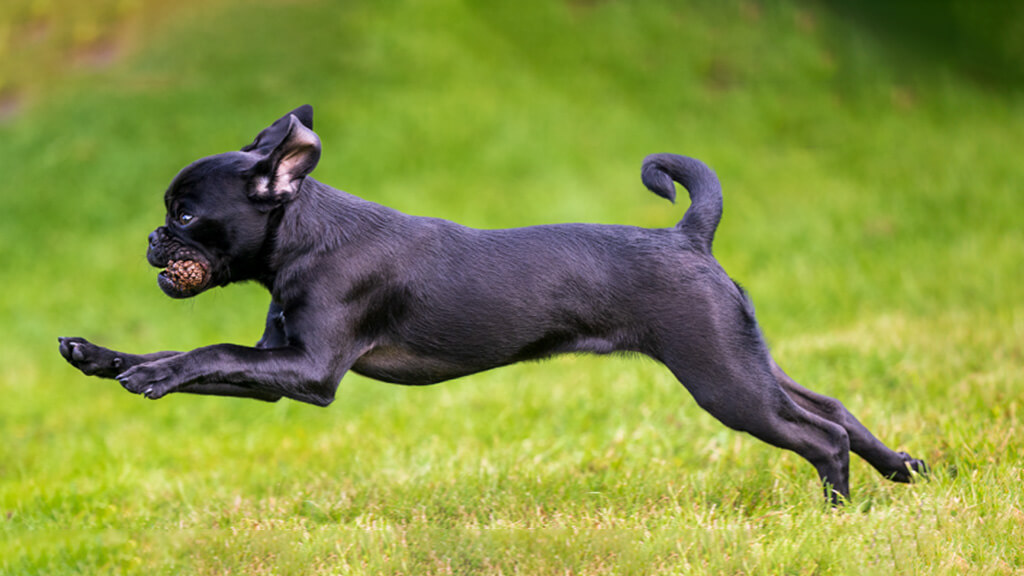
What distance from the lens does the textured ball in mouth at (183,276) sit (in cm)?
368


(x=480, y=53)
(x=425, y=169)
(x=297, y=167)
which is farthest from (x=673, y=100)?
(x=297, y=167)

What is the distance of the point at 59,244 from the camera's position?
995 centimetres

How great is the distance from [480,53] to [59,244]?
560 cm

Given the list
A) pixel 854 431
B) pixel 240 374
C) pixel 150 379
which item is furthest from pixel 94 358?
pixel 854 431

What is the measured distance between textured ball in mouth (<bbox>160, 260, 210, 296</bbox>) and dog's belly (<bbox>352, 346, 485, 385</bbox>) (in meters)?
0.69

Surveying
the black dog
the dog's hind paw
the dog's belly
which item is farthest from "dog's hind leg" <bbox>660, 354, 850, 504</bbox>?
the dog's belly

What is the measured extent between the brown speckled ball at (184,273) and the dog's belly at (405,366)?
27.2 inches

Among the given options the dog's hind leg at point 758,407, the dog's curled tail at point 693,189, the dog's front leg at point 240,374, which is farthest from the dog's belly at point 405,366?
the dog's curled tail at point 693,189

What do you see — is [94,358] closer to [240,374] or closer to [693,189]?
[240,374]

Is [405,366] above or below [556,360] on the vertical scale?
below

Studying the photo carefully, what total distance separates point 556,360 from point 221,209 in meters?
5.13

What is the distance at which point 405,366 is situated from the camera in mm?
3943

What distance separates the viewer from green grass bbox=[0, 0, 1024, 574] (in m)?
4.05

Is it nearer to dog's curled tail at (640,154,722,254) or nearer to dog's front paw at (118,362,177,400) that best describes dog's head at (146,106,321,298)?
dog's front paw at (118,362,177,400)
